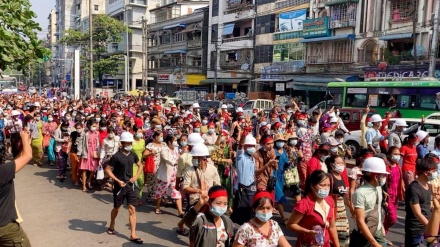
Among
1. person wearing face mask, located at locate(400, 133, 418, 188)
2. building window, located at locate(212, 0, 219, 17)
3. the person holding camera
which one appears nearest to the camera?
the person holding camera

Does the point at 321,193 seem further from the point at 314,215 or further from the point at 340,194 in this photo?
the point at 340,194

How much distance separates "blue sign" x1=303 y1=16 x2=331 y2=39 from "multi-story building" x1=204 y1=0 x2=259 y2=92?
685 cm

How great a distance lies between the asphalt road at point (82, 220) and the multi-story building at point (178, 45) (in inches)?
1305

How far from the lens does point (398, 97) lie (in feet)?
57.9

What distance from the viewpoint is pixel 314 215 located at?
3555 millimetres

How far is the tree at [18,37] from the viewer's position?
5.33m

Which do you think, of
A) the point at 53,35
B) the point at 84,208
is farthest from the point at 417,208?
the point at 53,35

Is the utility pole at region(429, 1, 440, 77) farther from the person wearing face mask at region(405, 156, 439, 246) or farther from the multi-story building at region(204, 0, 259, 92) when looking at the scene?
the person wearing face mask at region(405, 156, 439, 246)

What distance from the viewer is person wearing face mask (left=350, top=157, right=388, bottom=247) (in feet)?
12.9

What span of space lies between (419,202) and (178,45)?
4396cm

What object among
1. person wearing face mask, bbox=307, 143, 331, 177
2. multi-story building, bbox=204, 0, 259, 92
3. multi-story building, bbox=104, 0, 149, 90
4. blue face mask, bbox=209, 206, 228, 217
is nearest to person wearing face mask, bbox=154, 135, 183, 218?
person wearing face mask, bbox=307, 143, 331, 177

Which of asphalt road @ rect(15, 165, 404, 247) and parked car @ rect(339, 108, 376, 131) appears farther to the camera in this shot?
parked car @ rect(339, 108, 376, 131)

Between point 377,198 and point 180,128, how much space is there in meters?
5.83

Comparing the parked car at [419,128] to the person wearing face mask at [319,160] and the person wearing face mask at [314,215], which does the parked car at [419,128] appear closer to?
the person wearing face mask at [319,160]
